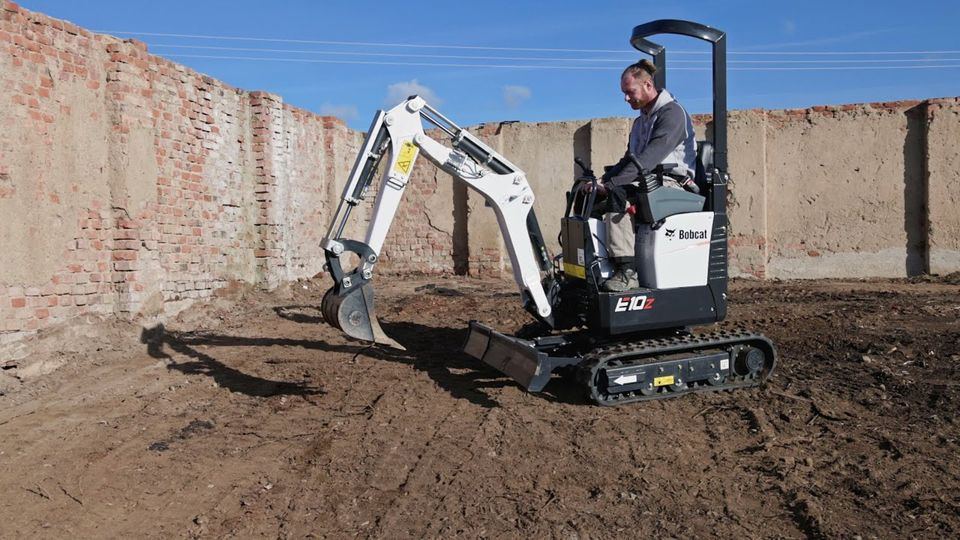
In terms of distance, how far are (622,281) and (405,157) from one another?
186 centimetres

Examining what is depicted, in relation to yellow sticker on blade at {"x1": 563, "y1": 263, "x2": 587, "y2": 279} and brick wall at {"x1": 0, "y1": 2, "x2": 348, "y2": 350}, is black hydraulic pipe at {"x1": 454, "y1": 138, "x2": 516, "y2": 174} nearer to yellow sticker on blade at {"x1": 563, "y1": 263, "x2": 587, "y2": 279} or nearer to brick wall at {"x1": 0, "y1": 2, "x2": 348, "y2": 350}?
yellow sticker on blade at {"x1": 563, "y1": 263, "x2": 587, "y2": 279}

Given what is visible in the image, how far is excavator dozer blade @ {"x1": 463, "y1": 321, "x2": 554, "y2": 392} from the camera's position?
551 centimetres

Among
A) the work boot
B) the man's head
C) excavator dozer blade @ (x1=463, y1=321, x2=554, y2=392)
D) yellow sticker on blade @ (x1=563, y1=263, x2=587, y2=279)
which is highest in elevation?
the man's head

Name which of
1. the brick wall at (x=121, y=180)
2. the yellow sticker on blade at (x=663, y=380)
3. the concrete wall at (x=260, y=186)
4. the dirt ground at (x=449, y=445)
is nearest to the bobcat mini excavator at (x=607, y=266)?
the yellow sticker on blade at (x=663, y=380)

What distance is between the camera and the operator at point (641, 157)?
5527mm

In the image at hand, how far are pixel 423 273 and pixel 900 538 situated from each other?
12.4 m

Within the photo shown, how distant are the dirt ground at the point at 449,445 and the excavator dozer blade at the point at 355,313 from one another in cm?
59

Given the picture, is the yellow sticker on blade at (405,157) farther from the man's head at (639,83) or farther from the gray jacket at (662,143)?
the man's head at (639,83)

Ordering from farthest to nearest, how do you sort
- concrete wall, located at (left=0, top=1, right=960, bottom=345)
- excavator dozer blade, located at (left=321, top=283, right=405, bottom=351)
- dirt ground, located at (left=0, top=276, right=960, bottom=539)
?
concrete wall, located at (left=0, top=1, right=960, bottom=345) < excavator dozer blade, located at (left=321, top=283, right=405, bottom=351) < dirt ground, located at (left=0, top=276, right=960, bottom=539)

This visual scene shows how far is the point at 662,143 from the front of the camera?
18.1 ft

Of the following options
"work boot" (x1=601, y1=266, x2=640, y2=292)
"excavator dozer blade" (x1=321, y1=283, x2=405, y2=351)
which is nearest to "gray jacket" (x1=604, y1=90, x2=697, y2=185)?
"work boot" (x1=601, y1=266, x2=640, y2=292)

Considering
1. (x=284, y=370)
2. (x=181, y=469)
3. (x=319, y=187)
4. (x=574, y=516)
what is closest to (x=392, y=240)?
(x=319, y=187)

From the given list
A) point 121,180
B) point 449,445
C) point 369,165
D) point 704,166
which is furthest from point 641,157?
point 121,180

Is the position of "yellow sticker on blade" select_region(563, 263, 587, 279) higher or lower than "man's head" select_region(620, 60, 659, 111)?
lower
